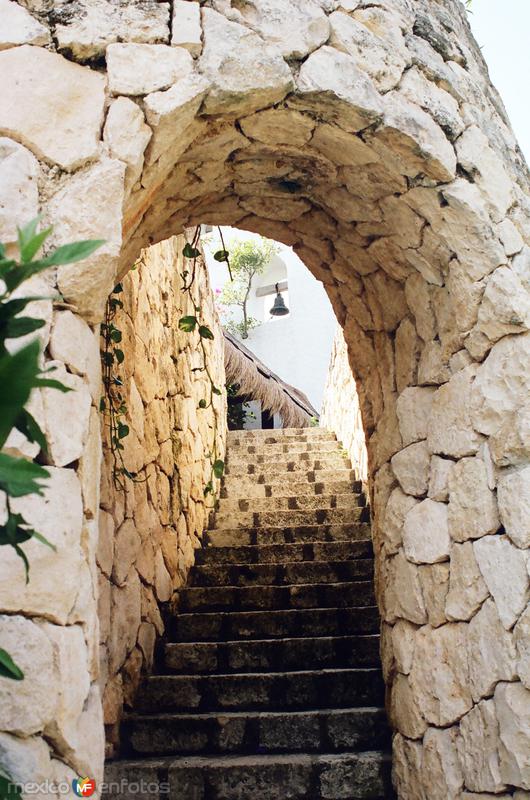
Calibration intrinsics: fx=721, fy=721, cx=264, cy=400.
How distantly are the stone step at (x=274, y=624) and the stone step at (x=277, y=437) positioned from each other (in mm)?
2748

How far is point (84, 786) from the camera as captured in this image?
4.16 feet

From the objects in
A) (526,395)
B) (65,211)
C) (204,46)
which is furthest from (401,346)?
(65,211)

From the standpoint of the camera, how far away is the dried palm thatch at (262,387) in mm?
7035

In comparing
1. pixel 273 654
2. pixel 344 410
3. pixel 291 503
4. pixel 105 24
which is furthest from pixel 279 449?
pixel 105 24

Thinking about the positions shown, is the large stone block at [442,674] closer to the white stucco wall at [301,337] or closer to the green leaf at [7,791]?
the green leaf at [7,791]

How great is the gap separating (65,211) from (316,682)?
7.20 ft

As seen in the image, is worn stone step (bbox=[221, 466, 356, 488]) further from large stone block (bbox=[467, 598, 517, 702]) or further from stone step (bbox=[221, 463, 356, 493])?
large stone block (bbox=[467, 598, 517, 702])

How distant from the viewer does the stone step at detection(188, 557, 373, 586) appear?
3.76 m

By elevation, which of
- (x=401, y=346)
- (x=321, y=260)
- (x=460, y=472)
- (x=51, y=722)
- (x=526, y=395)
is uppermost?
(x=321, y=260)

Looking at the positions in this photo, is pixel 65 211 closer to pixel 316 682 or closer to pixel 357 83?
pixel 357 83

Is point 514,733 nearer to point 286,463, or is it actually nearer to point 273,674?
point 273,674

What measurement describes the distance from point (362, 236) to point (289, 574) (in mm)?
2072

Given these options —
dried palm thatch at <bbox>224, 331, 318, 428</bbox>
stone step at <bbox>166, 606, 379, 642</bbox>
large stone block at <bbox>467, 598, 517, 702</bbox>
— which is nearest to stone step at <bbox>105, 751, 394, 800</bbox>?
large stone block at <bbox>467, 598, 517, 702</bbox>

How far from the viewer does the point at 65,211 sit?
1494 mm
